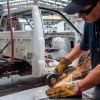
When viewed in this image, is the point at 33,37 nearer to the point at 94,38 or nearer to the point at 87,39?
the point at 87,39

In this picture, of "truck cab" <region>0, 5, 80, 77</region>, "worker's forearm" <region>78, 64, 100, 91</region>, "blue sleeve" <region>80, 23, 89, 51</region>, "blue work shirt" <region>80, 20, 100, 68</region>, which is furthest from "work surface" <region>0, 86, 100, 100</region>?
"truck cab" <region>0, 5, 80, 77</region>

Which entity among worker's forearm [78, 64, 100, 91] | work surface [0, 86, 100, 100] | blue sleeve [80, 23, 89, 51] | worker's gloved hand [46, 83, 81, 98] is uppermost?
blue sleeve [80, 23, 89, 51]

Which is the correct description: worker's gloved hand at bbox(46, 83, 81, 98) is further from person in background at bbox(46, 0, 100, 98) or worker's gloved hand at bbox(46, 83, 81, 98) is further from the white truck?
the white truck

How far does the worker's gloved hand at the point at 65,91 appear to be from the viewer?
2.07 metres

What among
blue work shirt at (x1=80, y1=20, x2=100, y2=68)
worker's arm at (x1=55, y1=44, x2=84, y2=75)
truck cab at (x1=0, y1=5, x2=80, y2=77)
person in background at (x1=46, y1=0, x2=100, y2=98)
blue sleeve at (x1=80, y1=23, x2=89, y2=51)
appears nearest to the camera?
person in background at (x1=46, y1=0, x2=100, y2=98)

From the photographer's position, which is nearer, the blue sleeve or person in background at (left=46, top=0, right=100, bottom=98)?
person in background at (left=46, top=0, right=100, bottom=98)

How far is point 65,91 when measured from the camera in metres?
2.12

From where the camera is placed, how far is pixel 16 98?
2.22 metres

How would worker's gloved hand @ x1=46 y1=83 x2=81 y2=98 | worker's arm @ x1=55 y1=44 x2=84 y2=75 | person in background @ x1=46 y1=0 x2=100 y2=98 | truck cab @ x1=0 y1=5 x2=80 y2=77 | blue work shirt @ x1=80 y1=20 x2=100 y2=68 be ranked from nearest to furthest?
person in background @ x1=46 y1=0 x2=100 y2=98 → worker's gloved hand @ x1=46 y1=83 x2=81 y2=98 → blue work shirt @ x1=80 y1=20 x2=100 y2=68 → worker's arm @ x1=55 y1=44 x2=84 y2=75 → truck cab @ x1=0 y1=5 x2=80 y2=77

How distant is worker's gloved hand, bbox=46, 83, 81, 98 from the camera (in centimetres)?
207

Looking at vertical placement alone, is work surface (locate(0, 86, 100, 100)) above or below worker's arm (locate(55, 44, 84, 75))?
below

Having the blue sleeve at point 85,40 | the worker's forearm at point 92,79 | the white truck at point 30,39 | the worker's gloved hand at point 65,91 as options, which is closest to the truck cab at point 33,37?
the white truck at point 30,39

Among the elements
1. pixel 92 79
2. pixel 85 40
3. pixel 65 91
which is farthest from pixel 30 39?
pixel 92 79

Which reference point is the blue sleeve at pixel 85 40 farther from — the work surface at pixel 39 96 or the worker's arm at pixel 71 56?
the work surface at pixel 39 96
